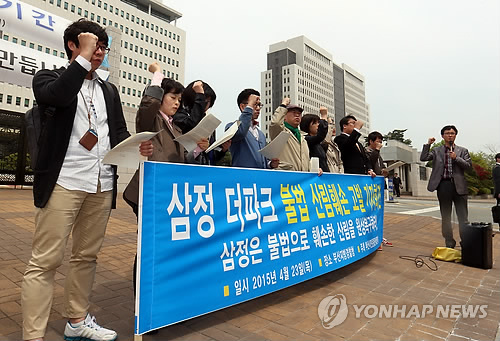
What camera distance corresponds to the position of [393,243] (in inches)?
203

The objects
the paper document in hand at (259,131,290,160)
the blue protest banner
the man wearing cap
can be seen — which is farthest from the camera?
the man wearing cap

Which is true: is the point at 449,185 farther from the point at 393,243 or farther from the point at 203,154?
the point at 203,154

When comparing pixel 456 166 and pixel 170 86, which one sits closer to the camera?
pixel 170 86

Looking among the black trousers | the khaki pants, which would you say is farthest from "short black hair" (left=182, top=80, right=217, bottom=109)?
the black trousers

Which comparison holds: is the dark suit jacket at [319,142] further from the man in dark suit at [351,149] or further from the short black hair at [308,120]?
the man in dark suit at [351,149]

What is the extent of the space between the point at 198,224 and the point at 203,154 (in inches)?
28.0

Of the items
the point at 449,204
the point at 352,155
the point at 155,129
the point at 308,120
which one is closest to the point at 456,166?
the point at 449,204

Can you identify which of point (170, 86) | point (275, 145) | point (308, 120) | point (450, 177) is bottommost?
point (450, 177)

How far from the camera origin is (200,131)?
73.2 inches

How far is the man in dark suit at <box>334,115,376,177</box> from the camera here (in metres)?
4.29

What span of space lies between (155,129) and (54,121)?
60 centimetres

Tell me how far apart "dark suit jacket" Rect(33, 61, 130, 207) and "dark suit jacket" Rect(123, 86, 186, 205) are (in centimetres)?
41

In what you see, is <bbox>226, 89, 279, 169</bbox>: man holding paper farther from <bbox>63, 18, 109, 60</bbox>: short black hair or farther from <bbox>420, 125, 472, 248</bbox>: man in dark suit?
<bbox>420, 125, 472, 248</bbox>: man in dark suit

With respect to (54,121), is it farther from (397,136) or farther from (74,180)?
(397,136)
